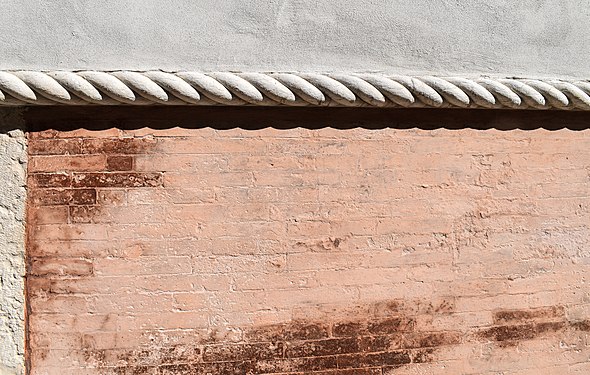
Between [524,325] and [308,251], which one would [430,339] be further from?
[308,251]

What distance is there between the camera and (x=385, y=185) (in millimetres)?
2492

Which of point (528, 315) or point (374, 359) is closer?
point (374, 359)

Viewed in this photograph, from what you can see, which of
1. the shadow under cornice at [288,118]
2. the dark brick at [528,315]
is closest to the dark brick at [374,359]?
the dark brick at [528,315]

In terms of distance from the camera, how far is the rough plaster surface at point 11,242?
7.48 feet

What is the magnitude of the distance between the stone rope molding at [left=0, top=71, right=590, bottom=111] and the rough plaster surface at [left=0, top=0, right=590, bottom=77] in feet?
0.24

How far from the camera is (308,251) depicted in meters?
2.45

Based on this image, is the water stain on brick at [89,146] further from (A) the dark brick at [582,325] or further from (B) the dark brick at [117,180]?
(A) the dark brick at [582,325]

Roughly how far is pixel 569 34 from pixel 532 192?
69 cm

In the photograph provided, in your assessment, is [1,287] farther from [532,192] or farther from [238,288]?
[532,192]

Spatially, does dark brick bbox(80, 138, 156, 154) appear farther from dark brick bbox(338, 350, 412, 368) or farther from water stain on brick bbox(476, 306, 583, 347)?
water stain on brick bbox(476, 306, 583, 347)

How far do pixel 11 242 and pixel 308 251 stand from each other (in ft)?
3.66

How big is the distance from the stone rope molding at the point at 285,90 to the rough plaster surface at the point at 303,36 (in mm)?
72

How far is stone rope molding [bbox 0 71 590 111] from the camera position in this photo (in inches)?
87.5

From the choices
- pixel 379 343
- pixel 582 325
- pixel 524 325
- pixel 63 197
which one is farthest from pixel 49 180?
pixel 582 325
